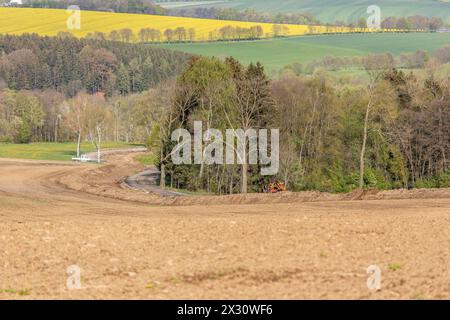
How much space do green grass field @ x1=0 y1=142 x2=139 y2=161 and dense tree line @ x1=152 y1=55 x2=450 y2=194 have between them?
37.0 m

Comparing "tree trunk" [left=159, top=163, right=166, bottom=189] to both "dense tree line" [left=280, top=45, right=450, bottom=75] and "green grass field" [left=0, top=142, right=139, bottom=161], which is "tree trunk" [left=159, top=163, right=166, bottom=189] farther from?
"dense tree line" [left=280, top=45, right=450, bottom=75]

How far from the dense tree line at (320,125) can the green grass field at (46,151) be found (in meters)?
37.0

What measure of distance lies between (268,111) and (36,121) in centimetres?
8636

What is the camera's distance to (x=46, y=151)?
12056 centimetres

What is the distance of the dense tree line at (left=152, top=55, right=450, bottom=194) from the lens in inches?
→ 2746

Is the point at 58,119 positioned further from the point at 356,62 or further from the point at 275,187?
the point at 275,187

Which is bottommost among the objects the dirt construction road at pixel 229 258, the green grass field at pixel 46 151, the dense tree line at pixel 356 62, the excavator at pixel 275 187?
the green grass field at pixel 46 151

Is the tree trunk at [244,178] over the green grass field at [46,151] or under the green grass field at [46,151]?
over

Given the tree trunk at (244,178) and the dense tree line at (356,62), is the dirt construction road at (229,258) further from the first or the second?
the dense tree line at (356,62)

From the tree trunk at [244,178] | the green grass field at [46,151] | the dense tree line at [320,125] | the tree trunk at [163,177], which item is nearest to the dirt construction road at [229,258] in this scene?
the tree trunk at [244,178]

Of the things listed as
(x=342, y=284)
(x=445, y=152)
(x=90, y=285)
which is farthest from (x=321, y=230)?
(x=445, y=152)

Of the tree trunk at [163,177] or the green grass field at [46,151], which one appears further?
the green grass field at [46,151]

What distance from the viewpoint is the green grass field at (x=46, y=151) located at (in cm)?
10950

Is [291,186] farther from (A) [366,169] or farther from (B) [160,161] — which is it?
(B) [160,161]
